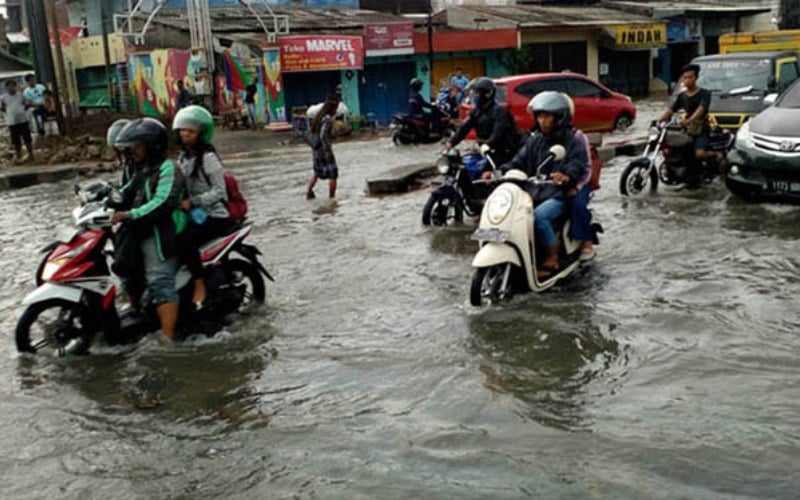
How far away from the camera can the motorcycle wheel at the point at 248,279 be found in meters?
6.82

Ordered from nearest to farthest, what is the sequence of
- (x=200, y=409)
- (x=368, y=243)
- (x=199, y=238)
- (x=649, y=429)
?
(x=649, y=429)
(x=200, y=409)
(x=199, y=238)
(x=368, y=243)

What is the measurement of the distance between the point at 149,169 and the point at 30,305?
Answer: 121cm

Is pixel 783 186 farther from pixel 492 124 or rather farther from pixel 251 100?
pixel 251 100

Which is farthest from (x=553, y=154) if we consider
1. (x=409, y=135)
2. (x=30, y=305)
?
(x=409, y=135)

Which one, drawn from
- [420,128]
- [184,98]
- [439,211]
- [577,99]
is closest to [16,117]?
[184,98]

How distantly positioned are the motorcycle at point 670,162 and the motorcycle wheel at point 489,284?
5136mm

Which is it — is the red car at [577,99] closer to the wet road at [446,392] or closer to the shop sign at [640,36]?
the wet road at [446,392]

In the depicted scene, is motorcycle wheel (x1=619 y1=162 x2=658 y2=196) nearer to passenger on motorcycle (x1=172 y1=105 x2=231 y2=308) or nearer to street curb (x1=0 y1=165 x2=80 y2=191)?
passenger on motorcycle (x1=172 y1=105 x2=231 y2=308)

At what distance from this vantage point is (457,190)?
32.5 feet

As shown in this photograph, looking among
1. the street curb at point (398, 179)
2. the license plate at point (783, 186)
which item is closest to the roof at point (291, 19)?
the street curb at point (398, 179)

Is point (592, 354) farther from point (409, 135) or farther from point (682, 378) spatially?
point (409, 135)

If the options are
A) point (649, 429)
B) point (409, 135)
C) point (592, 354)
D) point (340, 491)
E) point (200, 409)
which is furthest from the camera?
point (409, 135)

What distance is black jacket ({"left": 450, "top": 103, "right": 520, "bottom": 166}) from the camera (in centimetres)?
946

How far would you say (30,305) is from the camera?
5.75m
